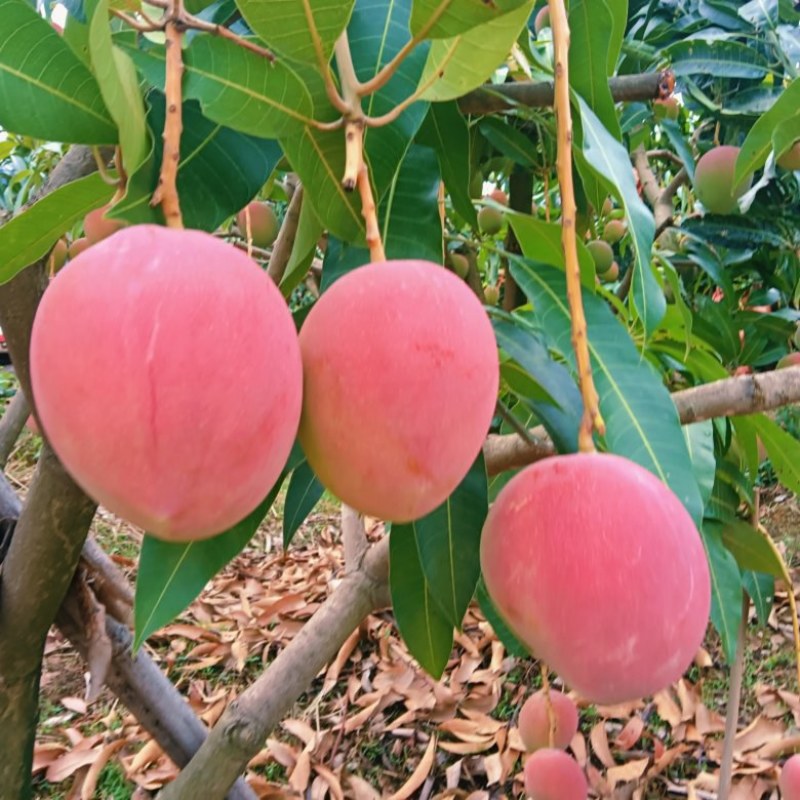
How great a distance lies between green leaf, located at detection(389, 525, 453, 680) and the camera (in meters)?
0.67

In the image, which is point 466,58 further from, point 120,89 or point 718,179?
point 718,179

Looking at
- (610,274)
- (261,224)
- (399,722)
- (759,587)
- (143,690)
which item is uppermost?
(261,224)

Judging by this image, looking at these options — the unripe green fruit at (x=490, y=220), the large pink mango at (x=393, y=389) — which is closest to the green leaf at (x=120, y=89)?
the large pink mango at (x=393, y=389)

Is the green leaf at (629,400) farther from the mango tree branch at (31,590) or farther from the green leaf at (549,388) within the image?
the mango tree branch at (31,590)

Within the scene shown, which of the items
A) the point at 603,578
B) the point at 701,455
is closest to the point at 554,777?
the point at 701,455

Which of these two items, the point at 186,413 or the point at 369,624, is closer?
the point at 186,413

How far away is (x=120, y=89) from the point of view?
0.38 m

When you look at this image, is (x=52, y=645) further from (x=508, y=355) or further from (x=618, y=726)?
(x=508, y=355)

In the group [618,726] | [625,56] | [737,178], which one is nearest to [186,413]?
Answer: [737,178]

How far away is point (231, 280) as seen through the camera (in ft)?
1.01

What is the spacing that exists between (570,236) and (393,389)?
0.46 feet

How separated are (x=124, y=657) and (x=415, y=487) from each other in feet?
1.87

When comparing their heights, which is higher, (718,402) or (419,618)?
(718,402)

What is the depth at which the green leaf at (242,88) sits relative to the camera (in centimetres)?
40
